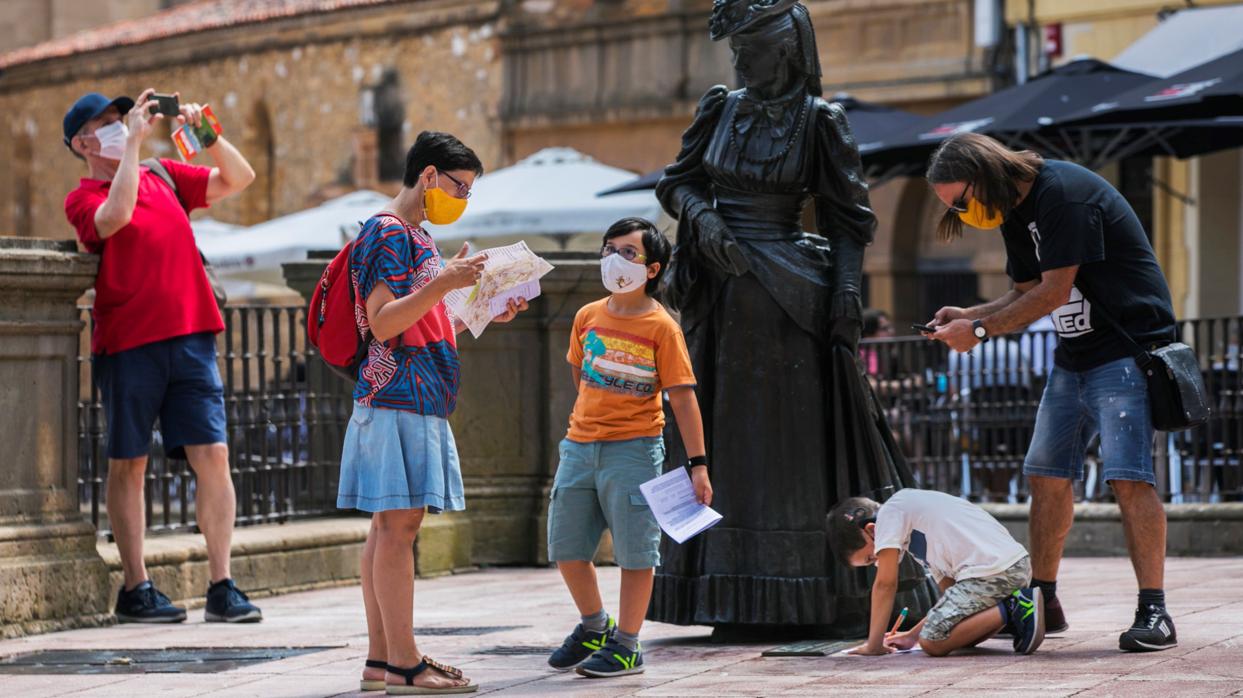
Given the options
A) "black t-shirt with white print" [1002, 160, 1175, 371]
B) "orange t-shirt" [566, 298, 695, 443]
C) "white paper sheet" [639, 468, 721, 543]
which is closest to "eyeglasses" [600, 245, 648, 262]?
"orange t-shirt" [566, 298, 695, 443]

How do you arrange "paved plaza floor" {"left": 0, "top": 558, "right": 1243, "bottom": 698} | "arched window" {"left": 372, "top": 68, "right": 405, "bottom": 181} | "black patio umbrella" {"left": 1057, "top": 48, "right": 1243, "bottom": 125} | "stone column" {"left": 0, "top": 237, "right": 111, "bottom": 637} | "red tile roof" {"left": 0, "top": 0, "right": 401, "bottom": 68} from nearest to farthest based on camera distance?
"paved plaza floor" {"left": 0, "top": 558, "right": 1243, "bottom": 698}, "stone column" {"left": 0, "top": 237, "right": 111, "bottom": 637}, "black patio umbrella" {"left": 1057, "top": 48, "right": 1243, "bottom": 125}, "arched window" {"left": 372, "top": 68, "right": 405, "bottom": 181}, "red tile roof" {"left": 0, "top": 0, "right": 401, "bottom": 68}

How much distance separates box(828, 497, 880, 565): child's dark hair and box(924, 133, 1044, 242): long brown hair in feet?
3.17

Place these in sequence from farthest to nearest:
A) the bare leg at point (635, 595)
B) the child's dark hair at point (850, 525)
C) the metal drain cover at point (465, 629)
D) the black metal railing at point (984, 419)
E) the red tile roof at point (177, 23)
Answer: the red tile roof at point (177, 23)
the black metal railing at point (984, 419)
the metal drain cover at point (465, 629)
the child's dark hair at point (850, 525)
the bare leg at point (635, 595)

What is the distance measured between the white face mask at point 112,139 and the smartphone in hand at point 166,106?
0.16 meters

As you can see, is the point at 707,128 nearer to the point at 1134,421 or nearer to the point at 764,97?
the point at 764,97

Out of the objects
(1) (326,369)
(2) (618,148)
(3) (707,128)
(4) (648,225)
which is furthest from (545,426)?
(2) (618,148)

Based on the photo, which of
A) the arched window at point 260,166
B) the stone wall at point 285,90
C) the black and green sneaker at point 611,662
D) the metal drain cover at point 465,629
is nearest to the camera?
the black and green sneaker at point 611,662

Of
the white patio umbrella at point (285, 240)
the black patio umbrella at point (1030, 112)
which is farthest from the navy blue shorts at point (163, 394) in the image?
the white patio umbrella at point (285, 240)

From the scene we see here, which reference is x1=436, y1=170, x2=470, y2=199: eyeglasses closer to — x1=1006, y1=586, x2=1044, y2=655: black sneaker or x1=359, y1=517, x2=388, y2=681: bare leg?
x1=359, y1=517, x2=388, y2=681: bare leg

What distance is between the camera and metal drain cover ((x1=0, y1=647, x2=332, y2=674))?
314 inches

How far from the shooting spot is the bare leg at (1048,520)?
799 centimetres

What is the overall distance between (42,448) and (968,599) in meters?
3.99

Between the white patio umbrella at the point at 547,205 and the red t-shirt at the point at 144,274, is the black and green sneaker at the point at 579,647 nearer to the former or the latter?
the red t-shirt at the point at 144,274

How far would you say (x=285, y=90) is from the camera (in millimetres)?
38188
